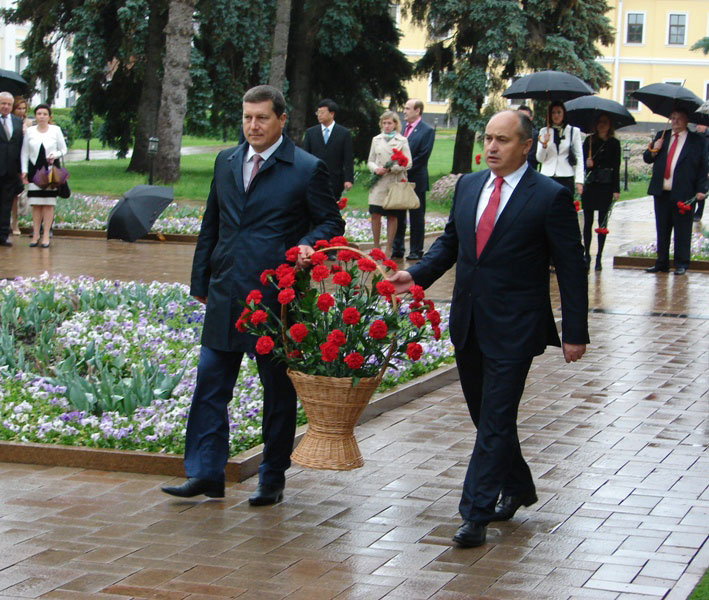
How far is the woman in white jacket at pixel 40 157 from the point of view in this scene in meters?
16.0

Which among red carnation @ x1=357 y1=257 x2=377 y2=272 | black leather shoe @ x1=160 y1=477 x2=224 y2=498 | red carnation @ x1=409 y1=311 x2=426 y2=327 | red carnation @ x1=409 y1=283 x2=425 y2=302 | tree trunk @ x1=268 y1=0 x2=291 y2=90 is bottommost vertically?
black leather shoe @ x1=160 y1=477 x2=224 y2=498

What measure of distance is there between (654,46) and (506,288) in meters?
72.9

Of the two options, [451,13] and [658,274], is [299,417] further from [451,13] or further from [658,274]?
[451,13]

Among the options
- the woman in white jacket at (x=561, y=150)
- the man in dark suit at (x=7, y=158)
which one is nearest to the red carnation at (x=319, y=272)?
the woman in white jacket at (x=561, y=150)

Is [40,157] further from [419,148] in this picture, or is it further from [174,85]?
[174,85]

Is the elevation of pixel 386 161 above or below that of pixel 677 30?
below

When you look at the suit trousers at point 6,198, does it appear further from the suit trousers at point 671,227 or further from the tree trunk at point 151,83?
the tree trunk at point 151,83

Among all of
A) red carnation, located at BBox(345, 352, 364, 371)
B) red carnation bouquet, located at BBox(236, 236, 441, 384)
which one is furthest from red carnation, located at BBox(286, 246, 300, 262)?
red carnation, located at BBox(345, 352, 364, 371)

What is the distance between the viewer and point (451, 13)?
32.6 m

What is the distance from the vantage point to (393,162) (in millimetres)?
14945

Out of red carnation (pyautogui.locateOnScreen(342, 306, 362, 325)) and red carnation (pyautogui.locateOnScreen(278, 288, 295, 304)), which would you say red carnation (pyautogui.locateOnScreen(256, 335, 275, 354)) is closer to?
red carnation (pyautogui.locateOnScreen(278, 288, 295, 304))

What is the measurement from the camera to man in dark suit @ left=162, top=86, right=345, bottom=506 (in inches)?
217

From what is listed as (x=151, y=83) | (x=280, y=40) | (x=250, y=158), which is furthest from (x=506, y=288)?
(x=151, y=83)

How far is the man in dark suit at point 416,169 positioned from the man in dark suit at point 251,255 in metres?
9.75
